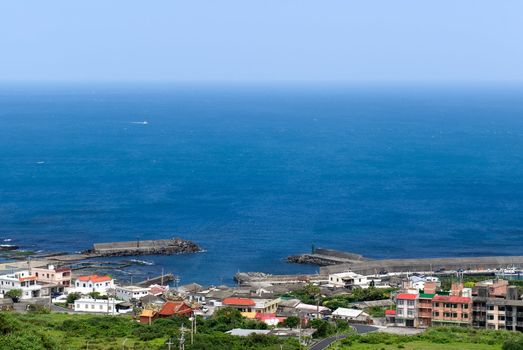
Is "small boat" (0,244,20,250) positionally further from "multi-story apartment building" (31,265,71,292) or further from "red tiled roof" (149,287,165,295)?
"red tiled roof" (149,287,165,295)

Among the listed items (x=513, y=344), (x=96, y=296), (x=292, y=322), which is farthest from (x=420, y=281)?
(x=513, y=344)

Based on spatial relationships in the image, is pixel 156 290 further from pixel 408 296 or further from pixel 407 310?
pixel 408 296

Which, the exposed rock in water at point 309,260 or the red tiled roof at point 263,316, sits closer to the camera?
the red tiled roof at point 263,316

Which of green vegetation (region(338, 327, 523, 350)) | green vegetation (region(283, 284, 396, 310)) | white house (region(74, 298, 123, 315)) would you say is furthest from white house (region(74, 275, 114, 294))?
green vegetation (region(338, 327, 523, 350))

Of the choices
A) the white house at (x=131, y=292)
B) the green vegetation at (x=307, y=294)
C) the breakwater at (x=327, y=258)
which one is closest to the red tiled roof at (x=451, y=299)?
the green vegetation at (x=307, y=294)

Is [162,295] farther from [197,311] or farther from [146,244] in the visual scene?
[146,244]

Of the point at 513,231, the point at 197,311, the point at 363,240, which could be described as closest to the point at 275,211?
the point at 363,240

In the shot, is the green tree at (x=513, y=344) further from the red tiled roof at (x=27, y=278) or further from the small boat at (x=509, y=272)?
the red tiled roof at (x=27, y=278)

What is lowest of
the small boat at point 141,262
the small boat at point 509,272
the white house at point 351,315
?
the small boat at point 141,262
